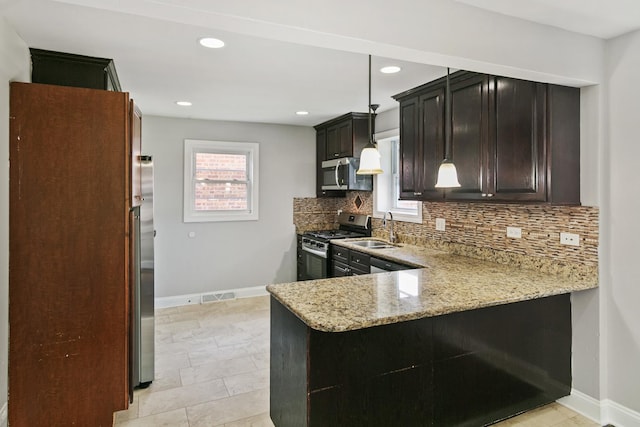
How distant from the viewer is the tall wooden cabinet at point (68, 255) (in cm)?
212

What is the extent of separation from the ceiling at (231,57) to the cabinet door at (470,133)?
1.01ft

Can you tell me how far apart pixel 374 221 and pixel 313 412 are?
331 cm

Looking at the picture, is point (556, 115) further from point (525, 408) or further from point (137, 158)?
point (137, 158)

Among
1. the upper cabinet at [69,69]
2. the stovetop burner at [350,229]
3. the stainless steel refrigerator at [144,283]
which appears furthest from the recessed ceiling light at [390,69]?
the stovetop burner at [350,229]

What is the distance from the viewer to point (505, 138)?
2688 mm

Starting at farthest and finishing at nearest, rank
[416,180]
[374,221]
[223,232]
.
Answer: [223,232]
[374,221]
[416,180]

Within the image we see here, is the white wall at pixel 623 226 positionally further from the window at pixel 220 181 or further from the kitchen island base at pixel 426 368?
the window at pixel 220 181

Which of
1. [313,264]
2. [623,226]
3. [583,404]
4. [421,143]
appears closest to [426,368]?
[583,404]

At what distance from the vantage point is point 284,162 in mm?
5656

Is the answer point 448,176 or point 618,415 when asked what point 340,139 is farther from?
point 618,415

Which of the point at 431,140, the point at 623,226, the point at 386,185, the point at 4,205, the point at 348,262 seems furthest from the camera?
the point at 386,185

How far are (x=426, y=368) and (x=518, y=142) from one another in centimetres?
160

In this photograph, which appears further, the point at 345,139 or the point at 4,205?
the point at 345,139

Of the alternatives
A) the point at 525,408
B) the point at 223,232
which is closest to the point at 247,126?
the point at 223,232
